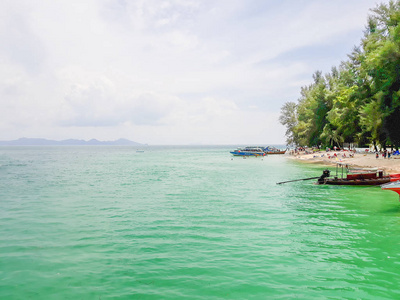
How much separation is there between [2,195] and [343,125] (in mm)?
61038

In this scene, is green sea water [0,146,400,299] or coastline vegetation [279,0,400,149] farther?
coastline vegetation [279,0,400,149]

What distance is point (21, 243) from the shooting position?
14.3m

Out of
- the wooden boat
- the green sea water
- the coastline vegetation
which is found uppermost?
the coastline vegetation

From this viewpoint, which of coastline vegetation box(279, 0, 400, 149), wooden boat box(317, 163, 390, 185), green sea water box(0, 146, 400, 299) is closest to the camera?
green sea water box(0, 146, 400, 299)

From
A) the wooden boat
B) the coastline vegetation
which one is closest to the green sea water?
the wooden boat

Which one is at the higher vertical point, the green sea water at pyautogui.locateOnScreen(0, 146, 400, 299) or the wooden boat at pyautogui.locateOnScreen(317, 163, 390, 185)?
the wooden boat at pyautogui.locateOnScreen(317, 163, 390, 185)

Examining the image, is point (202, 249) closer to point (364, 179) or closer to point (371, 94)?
point (364, 179)

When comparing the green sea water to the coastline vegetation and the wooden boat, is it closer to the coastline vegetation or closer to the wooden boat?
the wooden boat

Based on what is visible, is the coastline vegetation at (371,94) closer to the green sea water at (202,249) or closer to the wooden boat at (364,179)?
the wooden boat at (364,179)

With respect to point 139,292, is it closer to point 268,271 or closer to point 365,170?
point 268,271

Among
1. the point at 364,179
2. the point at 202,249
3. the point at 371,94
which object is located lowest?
the point at 202,249

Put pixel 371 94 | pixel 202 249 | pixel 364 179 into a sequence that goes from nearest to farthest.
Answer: pixel 202 249 < pixel 364 179 < pixel 371 94

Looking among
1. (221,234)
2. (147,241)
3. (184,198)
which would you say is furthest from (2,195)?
(221,234)

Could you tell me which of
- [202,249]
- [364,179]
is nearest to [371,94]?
[364,179]
